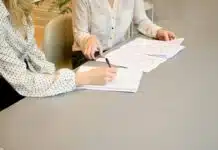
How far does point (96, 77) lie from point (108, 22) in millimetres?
624

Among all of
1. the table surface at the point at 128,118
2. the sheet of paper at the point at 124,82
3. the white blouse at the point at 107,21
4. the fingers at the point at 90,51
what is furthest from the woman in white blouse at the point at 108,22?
the table surface at the point at 128,118

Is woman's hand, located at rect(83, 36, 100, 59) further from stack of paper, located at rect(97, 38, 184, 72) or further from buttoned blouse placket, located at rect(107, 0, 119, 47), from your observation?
buttoned blouse placket, located at rect(107, 0, 119, 47)

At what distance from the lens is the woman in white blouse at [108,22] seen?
1.77m

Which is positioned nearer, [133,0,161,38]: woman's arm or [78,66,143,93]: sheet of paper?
[78,66,143,93]: sheet of paper

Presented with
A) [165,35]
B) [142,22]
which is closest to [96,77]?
[165,35]

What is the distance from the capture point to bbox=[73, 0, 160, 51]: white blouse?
178 centimetres

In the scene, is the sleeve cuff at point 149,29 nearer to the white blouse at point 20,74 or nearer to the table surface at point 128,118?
the table surface at point 128,118

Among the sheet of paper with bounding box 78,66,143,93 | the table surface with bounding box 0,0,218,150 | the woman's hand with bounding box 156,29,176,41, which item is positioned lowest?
the table surface with bounding box 0,0,218,150

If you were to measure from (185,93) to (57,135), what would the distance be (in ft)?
1.56

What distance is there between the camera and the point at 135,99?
122cm

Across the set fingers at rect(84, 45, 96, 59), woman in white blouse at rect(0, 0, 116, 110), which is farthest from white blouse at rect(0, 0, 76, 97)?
fingers at rect(84, 45, 96, 59)

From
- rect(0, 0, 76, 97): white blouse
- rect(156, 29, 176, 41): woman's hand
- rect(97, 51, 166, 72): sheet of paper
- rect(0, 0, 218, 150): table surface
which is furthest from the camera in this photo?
rect(156, 29, 176, 41): woman's hand

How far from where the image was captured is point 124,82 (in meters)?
1.32

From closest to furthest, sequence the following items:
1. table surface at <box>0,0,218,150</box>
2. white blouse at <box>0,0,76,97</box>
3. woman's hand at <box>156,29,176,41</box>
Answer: table surface at <box>0,0,218,150</box>
white blouse at <box>0,0,76,97</box>
woman's hand at <box>156,29,176,41</box>
